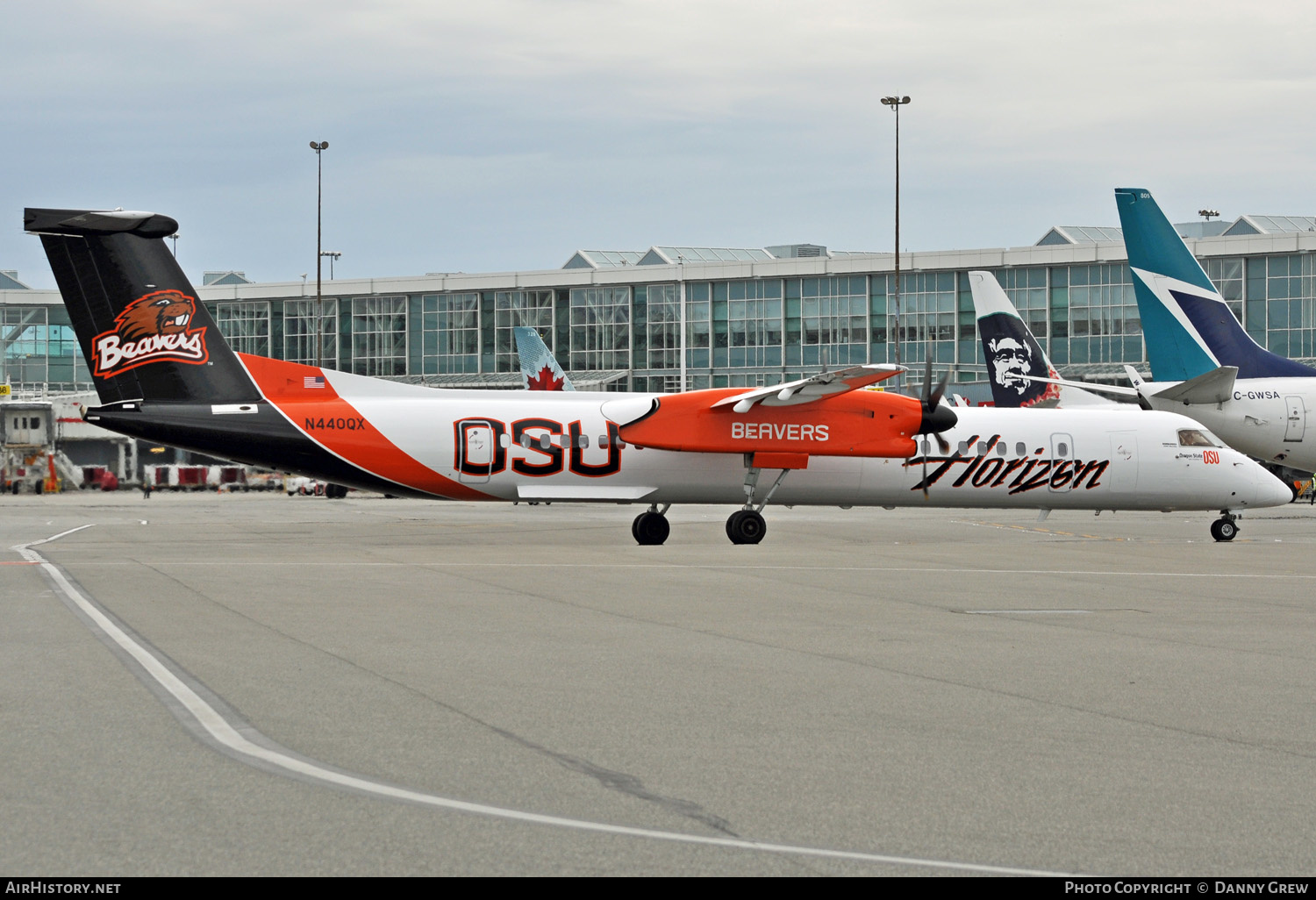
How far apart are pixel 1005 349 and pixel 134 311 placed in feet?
83.9

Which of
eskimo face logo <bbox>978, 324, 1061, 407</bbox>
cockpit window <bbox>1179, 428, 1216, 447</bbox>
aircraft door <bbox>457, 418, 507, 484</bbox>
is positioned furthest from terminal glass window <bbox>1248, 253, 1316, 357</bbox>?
aircraft door <bbox>457, 418, 507, 484</bbox>

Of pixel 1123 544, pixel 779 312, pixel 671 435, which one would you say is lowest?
pixel 1123 544

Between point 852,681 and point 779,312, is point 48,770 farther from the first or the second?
point 779,312

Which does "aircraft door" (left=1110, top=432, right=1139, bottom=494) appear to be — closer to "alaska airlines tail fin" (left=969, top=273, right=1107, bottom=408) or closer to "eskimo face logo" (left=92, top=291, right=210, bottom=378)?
"alaska airlines tail fin" (left=969, top=273, right=1107, bottom=408)

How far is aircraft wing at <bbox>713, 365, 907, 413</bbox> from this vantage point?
26.0 meters

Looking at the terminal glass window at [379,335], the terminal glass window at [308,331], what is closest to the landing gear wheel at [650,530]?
the terminal glass window at [379,335]

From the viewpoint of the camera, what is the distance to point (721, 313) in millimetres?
91250

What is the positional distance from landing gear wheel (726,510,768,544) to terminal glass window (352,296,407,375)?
2929 inches

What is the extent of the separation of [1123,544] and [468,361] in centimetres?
7310
